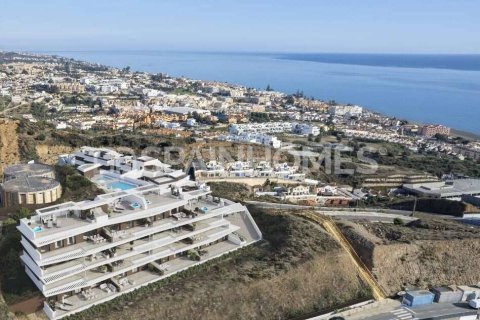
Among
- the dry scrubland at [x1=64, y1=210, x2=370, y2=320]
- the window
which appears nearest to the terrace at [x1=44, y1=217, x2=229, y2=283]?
the window

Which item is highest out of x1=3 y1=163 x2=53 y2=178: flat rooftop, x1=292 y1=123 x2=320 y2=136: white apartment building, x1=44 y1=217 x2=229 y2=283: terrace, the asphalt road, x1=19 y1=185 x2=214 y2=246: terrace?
x1=19 y1=185 x2=214 y2=246: terrace

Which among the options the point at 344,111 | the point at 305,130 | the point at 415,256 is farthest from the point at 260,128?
the point at 415,256

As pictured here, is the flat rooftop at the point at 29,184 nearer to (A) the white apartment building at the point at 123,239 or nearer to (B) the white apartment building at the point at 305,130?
(A) the white apartment building at the point at 123,239

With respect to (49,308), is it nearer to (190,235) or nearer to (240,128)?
(190,235)

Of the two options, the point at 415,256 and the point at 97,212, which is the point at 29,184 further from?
the point at 415,256

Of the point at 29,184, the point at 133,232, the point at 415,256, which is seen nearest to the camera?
the point at 133,232

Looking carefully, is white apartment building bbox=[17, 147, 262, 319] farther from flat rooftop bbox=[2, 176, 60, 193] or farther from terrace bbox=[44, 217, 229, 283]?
flat rooftop bbox=[2, 176, 60, 193]

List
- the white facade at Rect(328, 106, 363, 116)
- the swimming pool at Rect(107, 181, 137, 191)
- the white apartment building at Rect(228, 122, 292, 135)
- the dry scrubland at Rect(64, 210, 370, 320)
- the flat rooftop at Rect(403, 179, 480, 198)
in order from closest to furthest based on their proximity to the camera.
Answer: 1. the dry scrubland at Rect(64, 210, 370, 320)
2. the swimming pool at Rect(107, 181, 137, 191)
3. the flat rooftop at Rect(403, 179, 480, 198)
4. the white apartment building at Rect(228, 122, 292, 135)
5. the white facade at Rect(328, 106, 363, 116)
